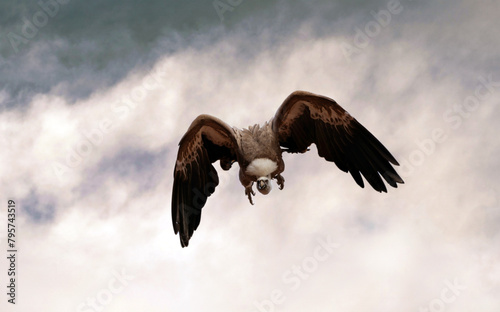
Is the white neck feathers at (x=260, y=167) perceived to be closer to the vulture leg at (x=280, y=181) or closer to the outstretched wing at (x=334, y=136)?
the vulture leg at (x=280, y=181)

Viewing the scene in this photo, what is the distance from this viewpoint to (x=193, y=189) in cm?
872

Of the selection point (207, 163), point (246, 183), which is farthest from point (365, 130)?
point (207, 163)

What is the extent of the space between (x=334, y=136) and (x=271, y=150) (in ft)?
3.78

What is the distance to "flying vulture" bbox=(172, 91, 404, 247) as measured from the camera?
308 inches

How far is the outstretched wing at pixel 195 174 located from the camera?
8.52 metres

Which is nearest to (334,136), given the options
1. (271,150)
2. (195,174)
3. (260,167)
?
(271,150)

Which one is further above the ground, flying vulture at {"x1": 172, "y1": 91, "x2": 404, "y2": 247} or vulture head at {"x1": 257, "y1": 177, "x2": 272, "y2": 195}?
flying vulture at {"x1": 172, "y1": 91, "x2": 404, "y2": 247}

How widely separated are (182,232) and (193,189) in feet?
2.68

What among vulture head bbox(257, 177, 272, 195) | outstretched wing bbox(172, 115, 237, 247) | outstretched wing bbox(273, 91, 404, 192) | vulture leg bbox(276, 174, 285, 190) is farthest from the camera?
outstretched wing bbox(172, 115, 237, 247)

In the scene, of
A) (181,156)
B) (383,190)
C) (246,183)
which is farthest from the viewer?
(181,156)

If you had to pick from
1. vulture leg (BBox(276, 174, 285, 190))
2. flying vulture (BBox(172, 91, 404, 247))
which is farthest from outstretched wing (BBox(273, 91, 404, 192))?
vulture leg (BBox(276, 174, 285, 190))

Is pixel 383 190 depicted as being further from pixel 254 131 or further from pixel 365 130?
pixel 254 131

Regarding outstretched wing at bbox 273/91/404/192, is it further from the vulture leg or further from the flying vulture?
the vulture leg

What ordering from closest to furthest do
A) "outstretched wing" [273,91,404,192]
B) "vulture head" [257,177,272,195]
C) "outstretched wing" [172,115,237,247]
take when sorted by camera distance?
1. "outstretched wing" [273,91,404,192]
2. "vulture head" [257,177,272,195]
3. "outstretched wing" [172,115,237,247]
